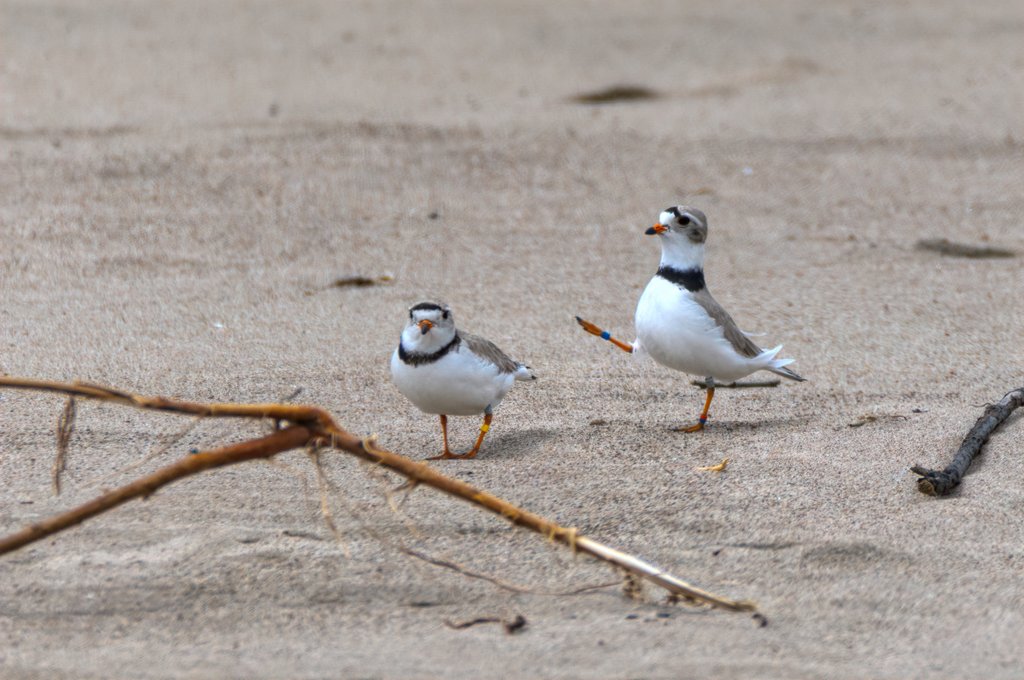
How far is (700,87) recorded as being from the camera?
955cm

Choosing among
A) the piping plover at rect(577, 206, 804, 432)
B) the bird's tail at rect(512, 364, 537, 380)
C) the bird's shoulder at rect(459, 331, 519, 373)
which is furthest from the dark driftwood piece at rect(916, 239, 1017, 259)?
the bird's shoulder at rect(459, 331, 519, 373)

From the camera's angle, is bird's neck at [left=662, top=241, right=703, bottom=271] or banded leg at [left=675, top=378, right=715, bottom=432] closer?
banded leg at [left=675, top=378, right=715, bottom=432]

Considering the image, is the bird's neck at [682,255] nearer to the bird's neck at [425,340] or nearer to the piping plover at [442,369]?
the piping plover at [442,369]

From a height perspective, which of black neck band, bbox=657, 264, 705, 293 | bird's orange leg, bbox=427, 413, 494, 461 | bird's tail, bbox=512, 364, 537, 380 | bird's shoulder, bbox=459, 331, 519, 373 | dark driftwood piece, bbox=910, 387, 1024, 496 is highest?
black neck band, bbox=657, 264, 705, 293

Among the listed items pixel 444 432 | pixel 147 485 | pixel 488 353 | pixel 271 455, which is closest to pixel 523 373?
pixel 488 353

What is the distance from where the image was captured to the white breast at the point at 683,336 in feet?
15.4

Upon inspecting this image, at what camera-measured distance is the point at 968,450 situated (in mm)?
4188

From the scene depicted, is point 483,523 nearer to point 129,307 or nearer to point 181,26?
point 129,307

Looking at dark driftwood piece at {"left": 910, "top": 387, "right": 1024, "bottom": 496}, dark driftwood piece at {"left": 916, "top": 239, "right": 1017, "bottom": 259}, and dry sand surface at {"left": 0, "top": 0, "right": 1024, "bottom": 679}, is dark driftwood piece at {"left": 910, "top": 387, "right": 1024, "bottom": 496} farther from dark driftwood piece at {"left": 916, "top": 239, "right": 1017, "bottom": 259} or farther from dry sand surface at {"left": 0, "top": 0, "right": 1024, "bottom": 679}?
dark driftwood piece at {"left": 916, "top": 239, "right": 1017, "bottom": 259}

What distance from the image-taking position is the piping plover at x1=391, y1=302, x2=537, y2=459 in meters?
4.35

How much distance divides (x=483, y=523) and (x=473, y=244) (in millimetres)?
3358

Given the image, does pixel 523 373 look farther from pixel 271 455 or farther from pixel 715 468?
pixel 271 455

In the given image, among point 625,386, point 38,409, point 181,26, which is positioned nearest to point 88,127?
point 181,26

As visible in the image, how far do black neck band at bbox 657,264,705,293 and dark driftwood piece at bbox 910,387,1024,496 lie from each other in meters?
1.11
